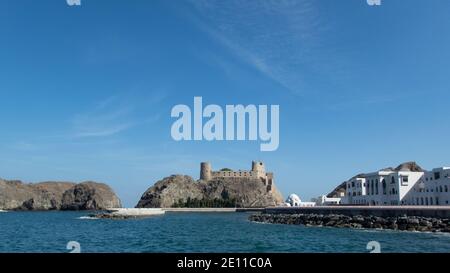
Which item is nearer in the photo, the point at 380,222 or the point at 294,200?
the point at 380,222

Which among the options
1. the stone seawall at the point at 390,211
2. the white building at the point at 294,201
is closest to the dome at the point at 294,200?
the white building at the point at 294,201

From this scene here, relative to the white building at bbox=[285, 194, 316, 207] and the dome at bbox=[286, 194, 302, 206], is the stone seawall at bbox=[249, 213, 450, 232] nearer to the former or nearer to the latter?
the white building at bbox=[285, 194, 316, 207]

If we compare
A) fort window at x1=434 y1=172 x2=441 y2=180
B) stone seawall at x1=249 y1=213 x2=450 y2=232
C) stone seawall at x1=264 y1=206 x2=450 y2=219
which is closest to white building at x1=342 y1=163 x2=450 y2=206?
fort window at x1=434 y1=172 x2=441 y2=180

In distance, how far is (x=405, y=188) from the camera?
87.9 m

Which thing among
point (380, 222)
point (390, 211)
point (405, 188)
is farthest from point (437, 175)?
point (380, 222)

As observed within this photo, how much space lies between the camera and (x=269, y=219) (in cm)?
8900

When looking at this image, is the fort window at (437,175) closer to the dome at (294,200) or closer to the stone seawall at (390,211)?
the stone seawall at (390,211)

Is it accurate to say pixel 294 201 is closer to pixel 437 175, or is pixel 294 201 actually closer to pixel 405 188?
pixel 405 188

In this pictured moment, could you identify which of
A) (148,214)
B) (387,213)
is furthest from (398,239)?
(148,214)

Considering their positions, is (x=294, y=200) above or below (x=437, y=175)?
below

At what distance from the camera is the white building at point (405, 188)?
8156cm

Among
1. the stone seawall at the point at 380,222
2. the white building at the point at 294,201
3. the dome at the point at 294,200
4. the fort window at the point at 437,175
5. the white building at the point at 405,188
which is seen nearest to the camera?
the stone seawall at the point at 380,222
